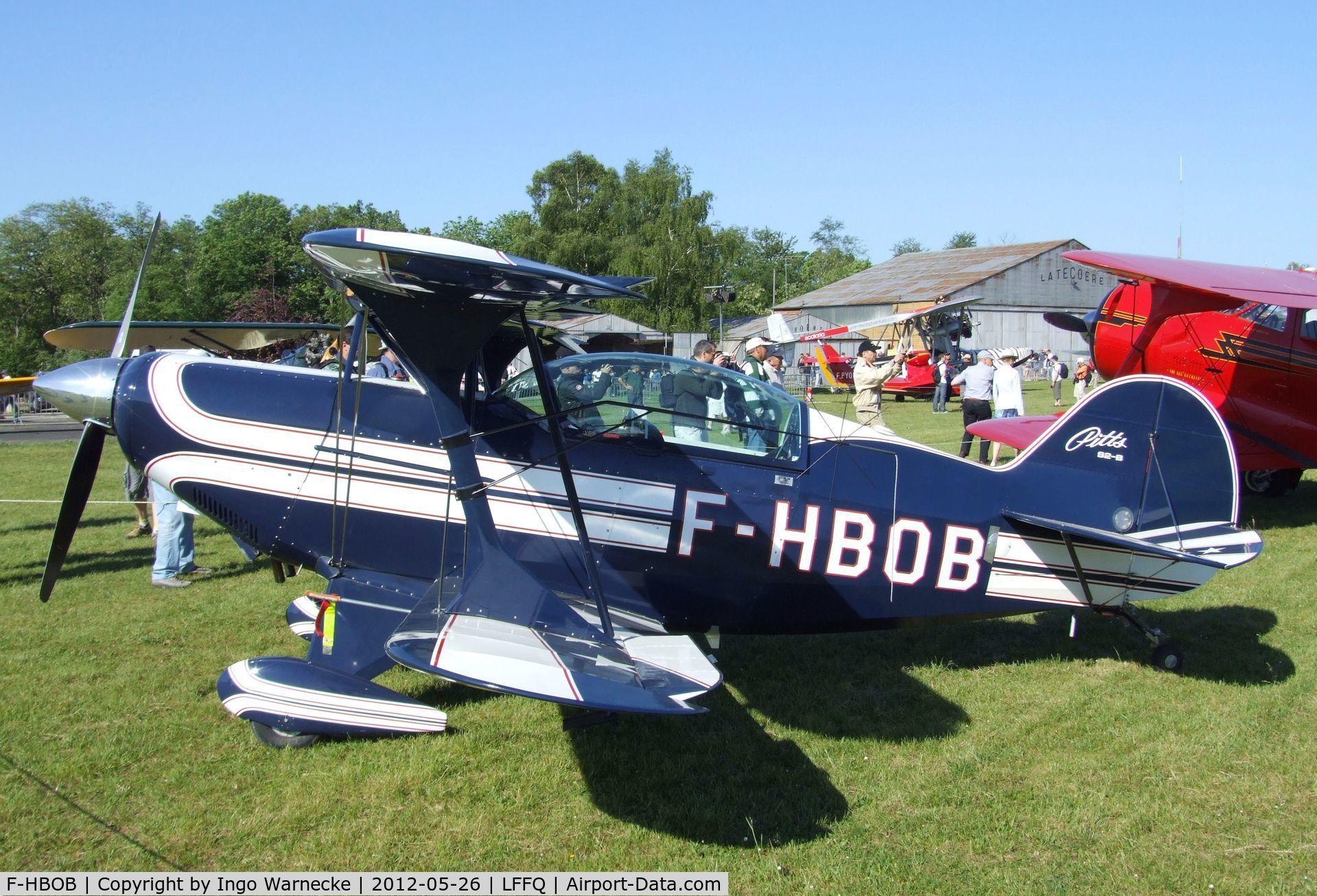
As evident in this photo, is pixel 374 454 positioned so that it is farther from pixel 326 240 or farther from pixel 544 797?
pixel 544 797

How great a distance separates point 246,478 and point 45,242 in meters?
77.6

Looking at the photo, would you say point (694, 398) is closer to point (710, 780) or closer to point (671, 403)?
point (671, 403)

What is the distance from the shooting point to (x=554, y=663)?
3.60 m

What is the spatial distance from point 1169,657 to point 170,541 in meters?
7.54

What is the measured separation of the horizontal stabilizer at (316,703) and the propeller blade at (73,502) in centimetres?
164

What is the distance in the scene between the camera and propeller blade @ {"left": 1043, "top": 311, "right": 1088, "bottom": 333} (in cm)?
1183

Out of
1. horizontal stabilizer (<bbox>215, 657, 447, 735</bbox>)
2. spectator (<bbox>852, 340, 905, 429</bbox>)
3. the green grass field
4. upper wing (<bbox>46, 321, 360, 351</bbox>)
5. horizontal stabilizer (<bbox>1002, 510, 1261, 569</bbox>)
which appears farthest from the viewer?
spectator (<bbox>852, 340, 905, 429</bbox>)

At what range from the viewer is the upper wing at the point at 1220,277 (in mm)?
8359

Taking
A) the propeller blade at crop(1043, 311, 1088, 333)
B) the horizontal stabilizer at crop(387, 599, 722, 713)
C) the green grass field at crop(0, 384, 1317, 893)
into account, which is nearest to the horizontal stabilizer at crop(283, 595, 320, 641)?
the green grass field at crop(0, 384, 1317, 893)

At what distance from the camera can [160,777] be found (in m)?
4.21

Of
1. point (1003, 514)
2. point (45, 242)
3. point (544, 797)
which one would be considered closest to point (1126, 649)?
point (1003, 514)

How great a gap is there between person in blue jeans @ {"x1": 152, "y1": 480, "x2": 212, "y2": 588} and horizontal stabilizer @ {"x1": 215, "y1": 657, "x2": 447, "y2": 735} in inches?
136

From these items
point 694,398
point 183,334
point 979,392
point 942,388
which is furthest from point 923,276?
point 694,398

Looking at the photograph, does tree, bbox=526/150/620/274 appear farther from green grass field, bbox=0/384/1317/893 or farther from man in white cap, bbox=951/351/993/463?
green grass field, bbox=0/384/1317/893
